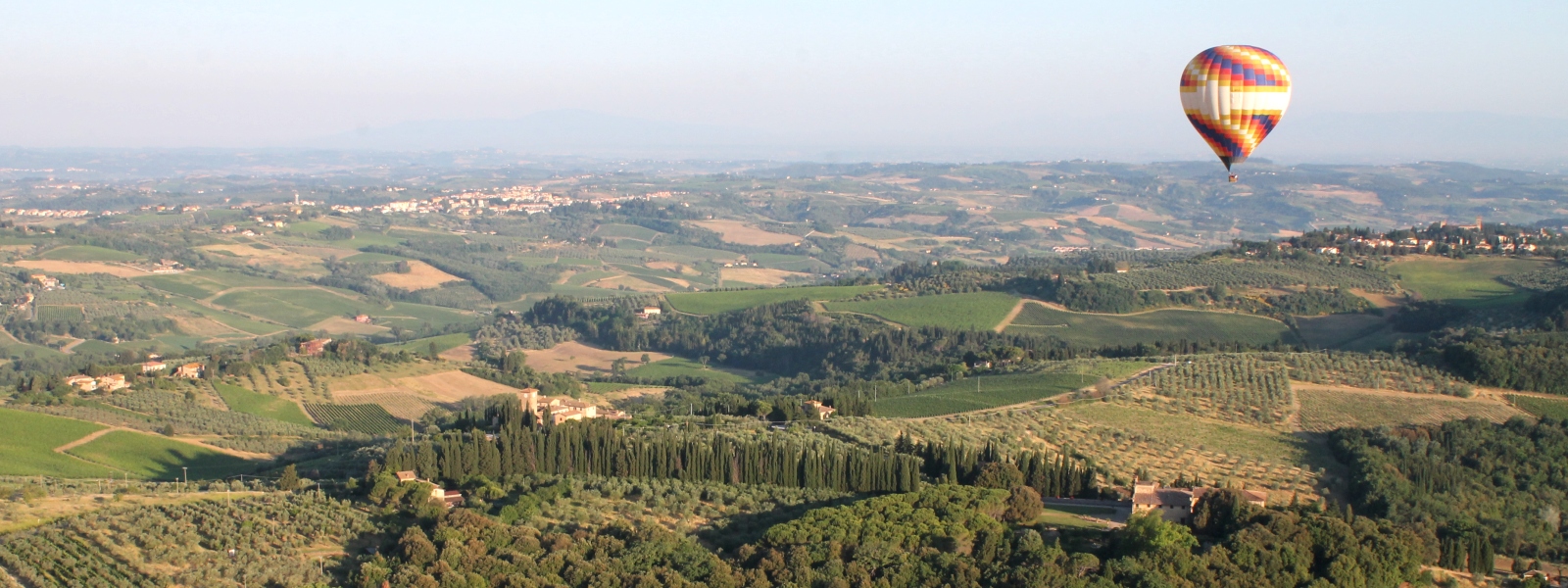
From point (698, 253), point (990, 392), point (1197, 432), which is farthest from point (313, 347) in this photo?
point (698, 253)

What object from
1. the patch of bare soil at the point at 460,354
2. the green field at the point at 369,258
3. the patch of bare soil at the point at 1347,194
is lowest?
the green field at the point at 369,258

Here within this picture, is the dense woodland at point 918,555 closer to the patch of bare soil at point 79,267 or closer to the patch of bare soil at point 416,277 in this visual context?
the patch of bare soil at point 79,267

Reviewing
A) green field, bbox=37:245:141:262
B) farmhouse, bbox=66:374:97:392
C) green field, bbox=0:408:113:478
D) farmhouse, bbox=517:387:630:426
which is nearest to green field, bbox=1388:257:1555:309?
farmhouse, bbox=517:387:630:426

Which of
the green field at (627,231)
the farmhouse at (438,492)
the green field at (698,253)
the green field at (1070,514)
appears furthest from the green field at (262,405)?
the green field at (627,231)

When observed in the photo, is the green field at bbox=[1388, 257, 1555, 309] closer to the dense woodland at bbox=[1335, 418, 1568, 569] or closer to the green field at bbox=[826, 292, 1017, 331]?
the green field at bbox=[826, 292, 1017, 331]

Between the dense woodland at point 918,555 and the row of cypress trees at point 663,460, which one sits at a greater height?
the dense woodland at point 918,555

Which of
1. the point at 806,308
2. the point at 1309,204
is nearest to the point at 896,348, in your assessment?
the point at 806,308
